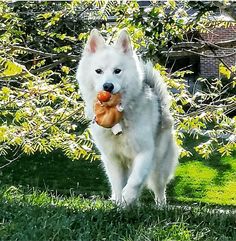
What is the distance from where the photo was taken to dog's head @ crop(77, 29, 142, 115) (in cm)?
555

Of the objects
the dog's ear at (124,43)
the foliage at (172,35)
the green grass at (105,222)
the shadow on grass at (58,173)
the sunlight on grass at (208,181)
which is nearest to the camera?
the green grass at (105,222)

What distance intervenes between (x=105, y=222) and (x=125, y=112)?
117 cm

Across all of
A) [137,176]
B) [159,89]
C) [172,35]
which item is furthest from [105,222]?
[172,35]

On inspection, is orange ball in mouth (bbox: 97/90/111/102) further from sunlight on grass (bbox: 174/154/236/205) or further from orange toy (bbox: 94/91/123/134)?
sunlight on grass (bbox: 174/154/236/205)

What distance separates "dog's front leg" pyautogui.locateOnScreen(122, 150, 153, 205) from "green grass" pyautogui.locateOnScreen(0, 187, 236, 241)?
0.14m

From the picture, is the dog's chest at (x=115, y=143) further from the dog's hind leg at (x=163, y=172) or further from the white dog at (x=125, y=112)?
the dog's hind leg at (x=163, y=172)

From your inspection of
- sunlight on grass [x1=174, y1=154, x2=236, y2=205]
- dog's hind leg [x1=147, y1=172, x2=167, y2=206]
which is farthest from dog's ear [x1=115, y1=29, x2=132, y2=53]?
sunlight on grass [x1=174, y1=154, x2=236, y2=205]

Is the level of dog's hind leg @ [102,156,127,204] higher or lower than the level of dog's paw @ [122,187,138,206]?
lower

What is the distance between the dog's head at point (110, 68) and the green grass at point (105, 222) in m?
1.03

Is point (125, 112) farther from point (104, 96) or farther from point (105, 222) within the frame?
point (105, 222)

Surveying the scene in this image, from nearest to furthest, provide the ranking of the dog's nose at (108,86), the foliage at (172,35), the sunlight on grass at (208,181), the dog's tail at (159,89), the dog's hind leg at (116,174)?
the dog's nose at (108,86)
the foliage at (172,35)
the dog's hind leg at (116,174)
the dog's tail at (159,89)
the sunlight on grass at (208,181)

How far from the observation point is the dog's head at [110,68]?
5.55 meters

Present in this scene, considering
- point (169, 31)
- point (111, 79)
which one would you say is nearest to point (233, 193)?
point (169, 31)

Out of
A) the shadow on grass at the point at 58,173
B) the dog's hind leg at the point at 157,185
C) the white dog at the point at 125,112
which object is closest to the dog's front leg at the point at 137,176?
the white dog at the point at 125,112
